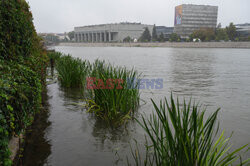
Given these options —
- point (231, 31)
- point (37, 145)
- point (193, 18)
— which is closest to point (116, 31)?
point (193, 18)

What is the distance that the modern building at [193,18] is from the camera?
128000 mm

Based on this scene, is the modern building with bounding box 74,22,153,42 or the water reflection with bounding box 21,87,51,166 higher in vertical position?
the modern building with bounding box 74,22,153,42

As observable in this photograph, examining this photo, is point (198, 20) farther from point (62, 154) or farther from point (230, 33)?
point (62, 154)

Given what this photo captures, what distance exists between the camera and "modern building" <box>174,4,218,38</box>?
128m

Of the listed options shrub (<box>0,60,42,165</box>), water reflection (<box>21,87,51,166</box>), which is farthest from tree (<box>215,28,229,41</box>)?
shrub (<box>0,60,42,165</box>)

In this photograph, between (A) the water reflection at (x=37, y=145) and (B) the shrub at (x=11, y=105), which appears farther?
(A) the water reflection at (x=37, y=145)

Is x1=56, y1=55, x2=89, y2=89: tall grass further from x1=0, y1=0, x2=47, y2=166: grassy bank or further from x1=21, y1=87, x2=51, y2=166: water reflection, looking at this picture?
x1=21, y1=87, x2=51, y2=166: water reflection

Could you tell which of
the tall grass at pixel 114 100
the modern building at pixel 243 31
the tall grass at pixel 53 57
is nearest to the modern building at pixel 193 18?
the modern building at pixel 243 31

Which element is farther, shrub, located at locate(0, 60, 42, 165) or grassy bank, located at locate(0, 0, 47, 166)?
grassy bank, located at locate(0, 0, 47, 166)

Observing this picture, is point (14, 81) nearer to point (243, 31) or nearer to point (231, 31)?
point (231, 31)

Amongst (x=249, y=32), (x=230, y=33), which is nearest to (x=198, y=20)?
(x=249, y=32)

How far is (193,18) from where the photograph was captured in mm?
129500

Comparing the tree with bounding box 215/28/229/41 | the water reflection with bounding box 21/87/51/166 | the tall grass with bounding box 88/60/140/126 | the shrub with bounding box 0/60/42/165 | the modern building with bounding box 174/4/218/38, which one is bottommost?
A: the water reflection with bounding box 21/87/51/166

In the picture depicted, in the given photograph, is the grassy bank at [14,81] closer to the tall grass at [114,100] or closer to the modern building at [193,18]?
the tall grass at [114,100]
